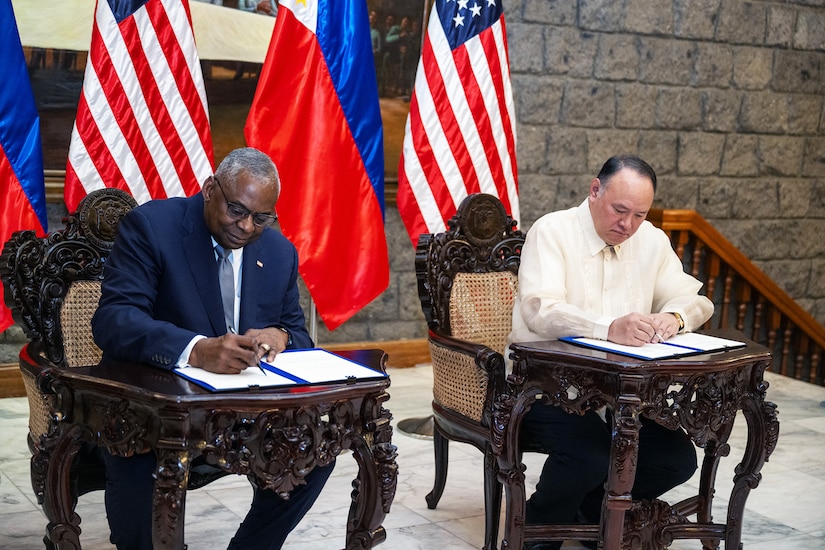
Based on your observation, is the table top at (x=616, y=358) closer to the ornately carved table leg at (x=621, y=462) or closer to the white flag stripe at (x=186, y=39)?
the ornately carved table leg at (x=621, y=462)

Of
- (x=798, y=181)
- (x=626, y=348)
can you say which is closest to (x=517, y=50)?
(x=798, y=181)

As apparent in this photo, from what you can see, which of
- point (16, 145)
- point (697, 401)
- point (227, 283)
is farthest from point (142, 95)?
point (697, 401)

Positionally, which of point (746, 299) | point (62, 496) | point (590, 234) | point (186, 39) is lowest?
point (746, 299)

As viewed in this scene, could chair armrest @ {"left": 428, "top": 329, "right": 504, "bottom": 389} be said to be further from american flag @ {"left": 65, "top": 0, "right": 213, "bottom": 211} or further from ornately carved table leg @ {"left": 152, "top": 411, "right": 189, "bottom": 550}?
american flag @ {"left": 65, "top": 0, "right": 213, "bottom": 211}

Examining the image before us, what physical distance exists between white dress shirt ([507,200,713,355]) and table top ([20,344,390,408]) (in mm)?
936

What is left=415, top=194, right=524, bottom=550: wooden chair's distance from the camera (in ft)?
11.2

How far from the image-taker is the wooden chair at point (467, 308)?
340 cm

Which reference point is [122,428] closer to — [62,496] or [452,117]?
[62,496]

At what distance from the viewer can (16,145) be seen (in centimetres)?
421

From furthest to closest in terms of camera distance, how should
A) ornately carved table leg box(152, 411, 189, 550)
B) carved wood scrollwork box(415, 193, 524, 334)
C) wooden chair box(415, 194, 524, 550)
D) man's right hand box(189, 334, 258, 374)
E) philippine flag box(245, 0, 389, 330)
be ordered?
Result: philippine flag box(245, 0, 389, 330), carved wood scrollwork box(415, 193, 524, 334), wooden chair box(415, 194, 524, 550), man's right hand box(189, 334, 258, 374), ornately carved table leg box(152, 411, 189, 550)

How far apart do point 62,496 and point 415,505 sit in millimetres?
1603

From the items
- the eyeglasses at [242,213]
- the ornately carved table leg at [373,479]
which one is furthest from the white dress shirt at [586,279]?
the eyeglasses at [242,213]

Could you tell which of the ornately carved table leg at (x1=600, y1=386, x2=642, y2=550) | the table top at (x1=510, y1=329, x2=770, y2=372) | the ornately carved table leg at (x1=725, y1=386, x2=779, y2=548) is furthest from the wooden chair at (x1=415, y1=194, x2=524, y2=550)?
the ornately carved table leg at (x1=725, y1=386, x2=779, y2=548)

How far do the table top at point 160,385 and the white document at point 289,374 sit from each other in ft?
0.04
